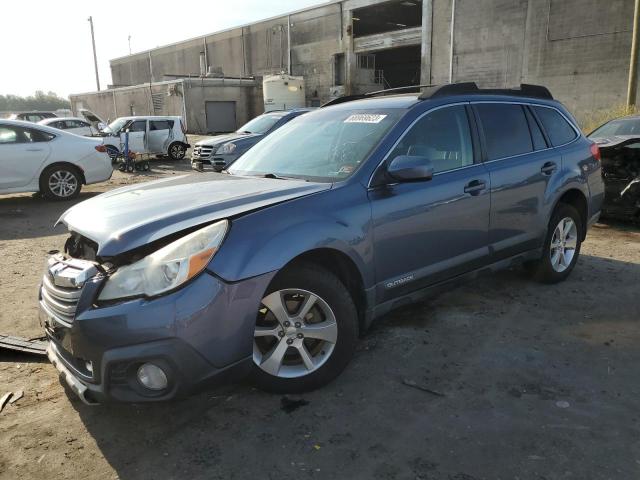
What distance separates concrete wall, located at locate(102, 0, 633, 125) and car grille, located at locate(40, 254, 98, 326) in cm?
2510

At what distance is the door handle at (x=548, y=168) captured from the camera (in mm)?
4430

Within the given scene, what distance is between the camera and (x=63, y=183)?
33.1 feet

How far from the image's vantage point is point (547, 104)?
482 centimetres

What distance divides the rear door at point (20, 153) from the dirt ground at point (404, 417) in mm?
6268

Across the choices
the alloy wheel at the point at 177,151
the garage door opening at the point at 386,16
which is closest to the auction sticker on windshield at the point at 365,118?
the alloy wheel at the point at 177,151

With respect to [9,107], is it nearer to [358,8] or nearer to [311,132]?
[358,8]

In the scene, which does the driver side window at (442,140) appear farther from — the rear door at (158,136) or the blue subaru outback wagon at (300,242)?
the rear door at (158,136)

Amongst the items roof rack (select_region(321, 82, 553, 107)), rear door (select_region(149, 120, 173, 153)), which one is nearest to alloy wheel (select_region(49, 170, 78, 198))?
roof rack (select_region(321, 82, 553, 107))

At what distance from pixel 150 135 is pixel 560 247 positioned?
15871 mm

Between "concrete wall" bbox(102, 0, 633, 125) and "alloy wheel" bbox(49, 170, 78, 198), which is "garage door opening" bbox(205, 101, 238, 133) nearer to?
"concrete wall" bbox(102, 0, 633, 125)

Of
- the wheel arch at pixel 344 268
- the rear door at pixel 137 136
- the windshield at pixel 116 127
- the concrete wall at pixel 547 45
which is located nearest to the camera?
the wheel arch at pixel 344 268

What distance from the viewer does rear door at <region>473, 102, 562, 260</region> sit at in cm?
402

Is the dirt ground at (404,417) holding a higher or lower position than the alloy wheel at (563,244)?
lower

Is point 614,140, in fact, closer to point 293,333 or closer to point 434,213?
point 434,213
